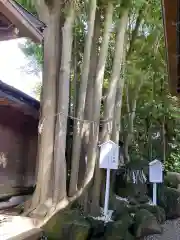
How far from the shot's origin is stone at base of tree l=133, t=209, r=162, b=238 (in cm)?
651

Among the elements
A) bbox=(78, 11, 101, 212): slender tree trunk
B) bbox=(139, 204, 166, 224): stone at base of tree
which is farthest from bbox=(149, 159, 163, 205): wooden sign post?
bbox=(78, 11, 101, 212): slender tree trunk

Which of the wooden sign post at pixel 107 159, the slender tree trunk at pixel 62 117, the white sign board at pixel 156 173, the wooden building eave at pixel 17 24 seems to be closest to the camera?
the wooden building eave at pixel 17 24

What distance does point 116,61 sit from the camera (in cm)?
856

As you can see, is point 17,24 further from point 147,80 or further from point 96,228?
point 147,80

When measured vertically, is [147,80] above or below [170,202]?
above

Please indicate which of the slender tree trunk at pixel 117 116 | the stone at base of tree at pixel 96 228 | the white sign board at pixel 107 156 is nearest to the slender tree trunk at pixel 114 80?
the slender tree trunk at pixel 117 116

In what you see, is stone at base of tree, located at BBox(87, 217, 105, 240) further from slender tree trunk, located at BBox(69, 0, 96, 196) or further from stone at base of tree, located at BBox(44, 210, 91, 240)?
slender tree trunk, located at BBox(69, 0, 96, 196)

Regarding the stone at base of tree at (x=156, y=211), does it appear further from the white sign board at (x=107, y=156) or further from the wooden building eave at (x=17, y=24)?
the wooden building eave at (x=17, y=24)

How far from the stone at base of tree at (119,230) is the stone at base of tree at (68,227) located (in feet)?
1.27

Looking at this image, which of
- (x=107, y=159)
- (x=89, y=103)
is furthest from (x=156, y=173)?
(x=89, y=103)

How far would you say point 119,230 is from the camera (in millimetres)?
6195

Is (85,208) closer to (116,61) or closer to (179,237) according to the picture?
(179,237)

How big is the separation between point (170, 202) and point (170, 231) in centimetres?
152

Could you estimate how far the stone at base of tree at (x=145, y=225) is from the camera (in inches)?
256
